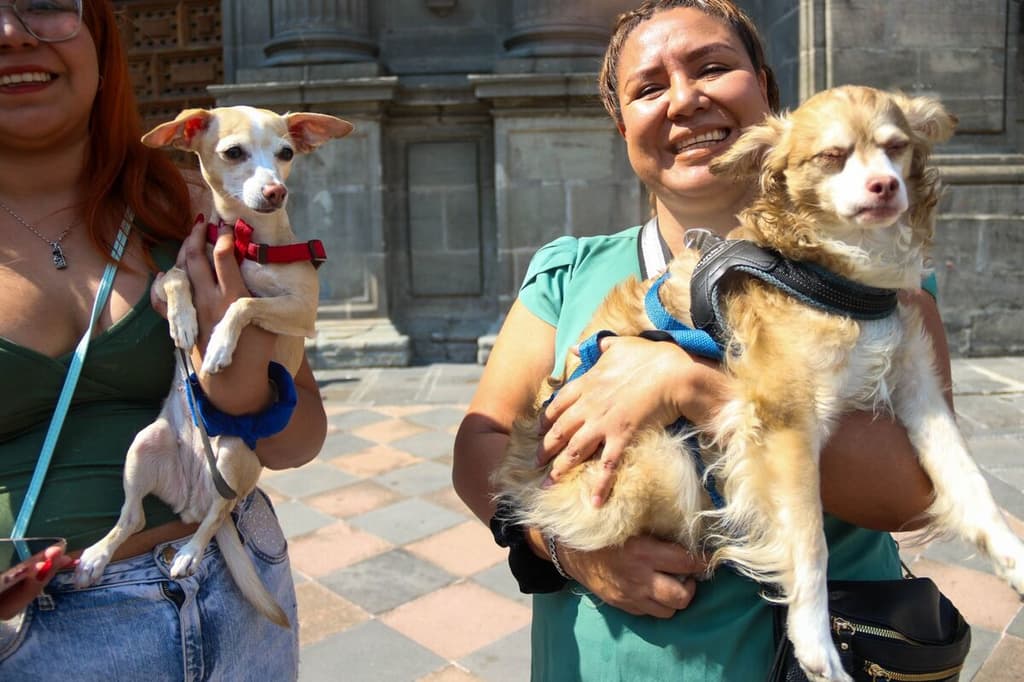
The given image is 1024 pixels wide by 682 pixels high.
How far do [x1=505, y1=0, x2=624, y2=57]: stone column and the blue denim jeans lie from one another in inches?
275

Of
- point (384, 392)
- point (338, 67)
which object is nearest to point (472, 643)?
point (384, 392)

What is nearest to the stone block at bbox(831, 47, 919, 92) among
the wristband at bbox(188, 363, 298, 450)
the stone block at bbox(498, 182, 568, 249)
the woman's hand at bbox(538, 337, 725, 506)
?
the stone block at bbox(498, 182, 568, 249)

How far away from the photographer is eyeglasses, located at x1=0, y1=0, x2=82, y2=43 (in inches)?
63.1

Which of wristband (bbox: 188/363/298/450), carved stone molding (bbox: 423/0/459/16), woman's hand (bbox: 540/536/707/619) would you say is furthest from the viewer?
carved stone molding (bbox: 423/0/459/16)

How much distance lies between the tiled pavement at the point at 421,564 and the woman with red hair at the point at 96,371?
142 cm

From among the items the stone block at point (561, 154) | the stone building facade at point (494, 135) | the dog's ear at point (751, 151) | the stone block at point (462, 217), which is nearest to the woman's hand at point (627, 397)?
the dog's ear at point (751, 151)

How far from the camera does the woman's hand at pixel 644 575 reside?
1.50 m

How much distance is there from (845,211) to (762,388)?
13.8 inches

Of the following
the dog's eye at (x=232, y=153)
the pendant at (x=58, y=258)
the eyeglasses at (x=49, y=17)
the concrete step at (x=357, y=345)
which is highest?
the eyeglasses at (x=49, y=17)

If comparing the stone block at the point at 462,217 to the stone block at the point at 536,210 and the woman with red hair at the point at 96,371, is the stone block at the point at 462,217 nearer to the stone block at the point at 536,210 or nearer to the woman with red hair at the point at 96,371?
the stone block at the point at 536,210

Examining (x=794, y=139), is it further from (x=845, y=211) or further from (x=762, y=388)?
(x=762, y=388)

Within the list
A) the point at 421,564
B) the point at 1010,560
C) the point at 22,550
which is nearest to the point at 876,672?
the point at 1010,560

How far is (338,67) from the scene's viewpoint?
779cm

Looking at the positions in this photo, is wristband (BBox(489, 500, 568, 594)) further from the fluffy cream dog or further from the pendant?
the pendant
